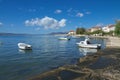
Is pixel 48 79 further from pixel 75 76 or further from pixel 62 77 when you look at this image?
pixel 75 76

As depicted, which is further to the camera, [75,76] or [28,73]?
[28,73]

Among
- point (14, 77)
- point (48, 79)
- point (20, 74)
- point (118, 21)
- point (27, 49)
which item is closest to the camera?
point (48, 79)

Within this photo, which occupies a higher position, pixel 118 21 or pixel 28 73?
pixel 118 21

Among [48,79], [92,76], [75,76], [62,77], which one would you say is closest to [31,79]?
[48,79]

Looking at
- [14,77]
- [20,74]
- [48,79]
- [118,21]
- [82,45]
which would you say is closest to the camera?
[48,79]

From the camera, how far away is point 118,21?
3620 inches

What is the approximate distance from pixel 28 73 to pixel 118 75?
9.92 m

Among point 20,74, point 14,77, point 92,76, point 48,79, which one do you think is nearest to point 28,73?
point 20,74

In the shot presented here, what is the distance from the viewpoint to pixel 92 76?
58.5 feet

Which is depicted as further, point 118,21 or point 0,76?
point 118,21

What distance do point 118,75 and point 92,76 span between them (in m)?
2.57

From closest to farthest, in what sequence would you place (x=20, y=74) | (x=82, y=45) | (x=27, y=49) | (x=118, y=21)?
1. (x=20, y=74)
2. (x=27, y=49)
3. (x=82, y=45)
4. (x=118, y=21)

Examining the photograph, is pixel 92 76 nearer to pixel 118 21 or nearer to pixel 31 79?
pixel 31 79

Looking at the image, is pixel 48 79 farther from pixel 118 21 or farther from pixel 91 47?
pixel 118 21
